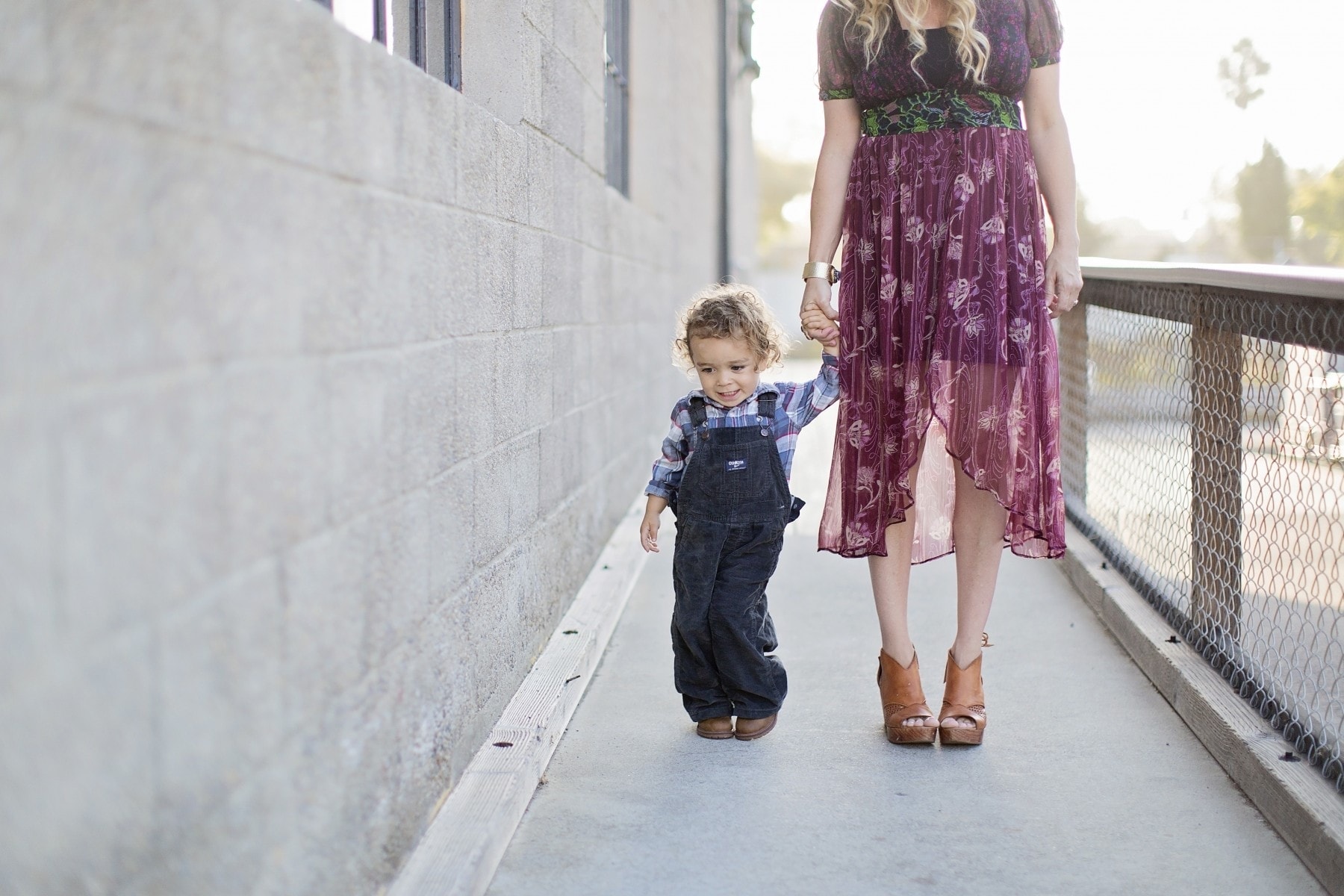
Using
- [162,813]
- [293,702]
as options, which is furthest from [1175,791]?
[162,813]

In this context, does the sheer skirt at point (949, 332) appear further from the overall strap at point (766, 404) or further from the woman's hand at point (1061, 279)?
the overall strap at point (766, 404)

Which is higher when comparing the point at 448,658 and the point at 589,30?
the point at 589,30

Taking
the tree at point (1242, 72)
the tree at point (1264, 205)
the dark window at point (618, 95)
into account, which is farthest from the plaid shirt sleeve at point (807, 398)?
the tree at point (1242, 72)

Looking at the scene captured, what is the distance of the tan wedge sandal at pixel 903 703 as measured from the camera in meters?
2.68

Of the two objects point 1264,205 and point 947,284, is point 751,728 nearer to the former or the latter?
point 947,284

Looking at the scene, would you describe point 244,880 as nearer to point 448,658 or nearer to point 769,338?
point 448,658

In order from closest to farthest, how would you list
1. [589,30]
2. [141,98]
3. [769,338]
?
[141,98]
[769,338]
[589,30]

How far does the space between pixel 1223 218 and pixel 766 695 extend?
41.7m

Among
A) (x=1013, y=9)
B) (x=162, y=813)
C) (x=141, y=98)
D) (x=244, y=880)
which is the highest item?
(x=1013, y=9)

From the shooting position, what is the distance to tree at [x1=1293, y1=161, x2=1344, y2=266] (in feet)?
112

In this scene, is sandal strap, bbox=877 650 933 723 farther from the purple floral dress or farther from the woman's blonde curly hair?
the woman's blonde curly hair

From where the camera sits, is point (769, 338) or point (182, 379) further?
point (769, 338)

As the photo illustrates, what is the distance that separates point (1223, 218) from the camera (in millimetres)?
40219

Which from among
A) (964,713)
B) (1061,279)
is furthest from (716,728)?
(1061,279)
